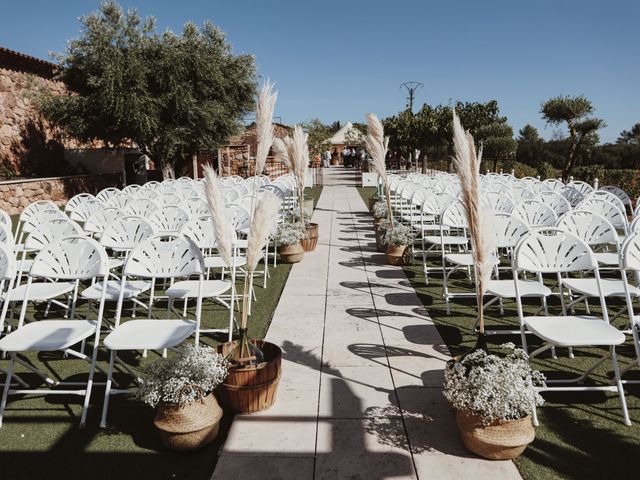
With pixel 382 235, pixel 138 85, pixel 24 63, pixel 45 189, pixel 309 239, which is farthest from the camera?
pixel 24 63

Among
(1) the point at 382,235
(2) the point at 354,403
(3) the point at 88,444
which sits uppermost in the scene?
(1) the point at 382,235

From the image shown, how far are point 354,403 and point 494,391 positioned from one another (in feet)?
3.60

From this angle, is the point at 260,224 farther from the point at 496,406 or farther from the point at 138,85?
the point at 138,85

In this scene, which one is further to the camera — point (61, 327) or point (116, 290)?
point (116, 290)

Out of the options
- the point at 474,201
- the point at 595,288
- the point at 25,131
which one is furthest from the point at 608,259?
the point at 25,131

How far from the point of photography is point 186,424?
2.64 m

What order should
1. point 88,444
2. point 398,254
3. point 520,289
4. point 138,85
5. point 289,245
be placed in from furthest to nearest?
point 138,85 → point 289,245 → point 398,254 → point 520,289 → point 88,444

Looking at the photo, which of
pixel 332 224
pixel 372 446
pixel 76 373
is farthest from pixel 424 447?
pixel 332 224

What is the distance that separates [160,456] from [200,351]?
672 mm

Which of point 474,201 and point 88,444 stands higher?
point 474,201

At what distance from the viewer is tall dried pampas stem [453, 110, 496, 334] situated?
104 inches

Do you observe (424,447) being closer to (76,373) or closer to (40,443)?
(40,443)

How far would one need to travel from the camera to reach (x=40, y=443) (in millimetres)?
2861

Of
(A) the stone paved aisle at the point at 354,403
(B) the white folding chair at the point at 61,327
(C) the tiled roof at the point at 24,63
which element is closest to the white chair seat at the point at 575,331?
(A) the stone paved aisle at the point at 354,403
